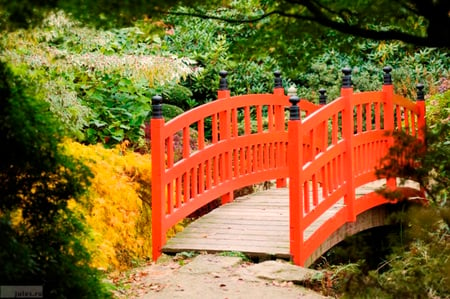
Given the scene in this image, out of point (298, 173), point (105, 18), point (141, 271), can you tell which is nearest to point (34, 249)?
point (105, 18)

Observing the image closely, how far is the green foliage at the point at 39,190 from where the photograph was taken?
3535mm

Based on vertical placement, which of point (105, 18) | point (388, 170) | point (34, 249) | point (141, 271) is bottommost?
point (141, 271)

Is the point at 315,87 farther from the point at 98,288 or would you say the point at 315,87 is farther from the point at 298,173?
the point at 98,288

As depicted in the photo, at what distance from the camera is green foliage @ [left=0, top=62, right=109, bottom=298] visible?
354cm

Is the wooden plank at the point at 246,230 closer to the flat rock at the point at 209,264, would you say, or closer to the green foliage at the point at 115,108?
the flat rock at the point at 209,264

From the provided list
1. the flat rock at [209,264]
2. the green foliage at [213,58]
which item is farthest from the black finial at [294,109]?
the green foliage at [213,58]

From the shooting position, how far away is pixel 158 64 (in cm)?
847

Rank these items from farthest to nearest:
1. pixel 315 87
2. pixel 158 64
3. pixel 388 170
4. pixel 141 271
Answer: pixel 315 87
pixel 158 64
pixel 141 271
pixel 388 170

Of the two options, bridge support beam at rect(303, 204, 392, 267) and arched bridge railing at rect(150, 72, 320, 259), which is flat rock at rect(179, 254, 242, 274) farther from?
bridge support beam at rect(303, 204, 392, 267)

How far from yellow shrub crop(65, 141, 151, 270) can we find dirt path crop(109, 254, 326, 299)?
0.49 metres

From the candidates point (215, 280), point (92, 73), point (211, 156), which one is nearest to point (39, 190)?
point (215, 280)

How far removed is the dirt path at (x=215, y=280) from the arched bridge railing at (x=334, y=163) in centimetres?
47

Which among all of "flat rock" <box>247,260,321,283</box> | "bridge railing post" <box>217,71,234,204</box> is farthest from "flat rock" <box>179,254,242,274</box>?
"bridge railing post" <box>217,71,234,204</box>

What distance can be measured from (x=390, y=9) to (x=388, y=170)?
791mm
